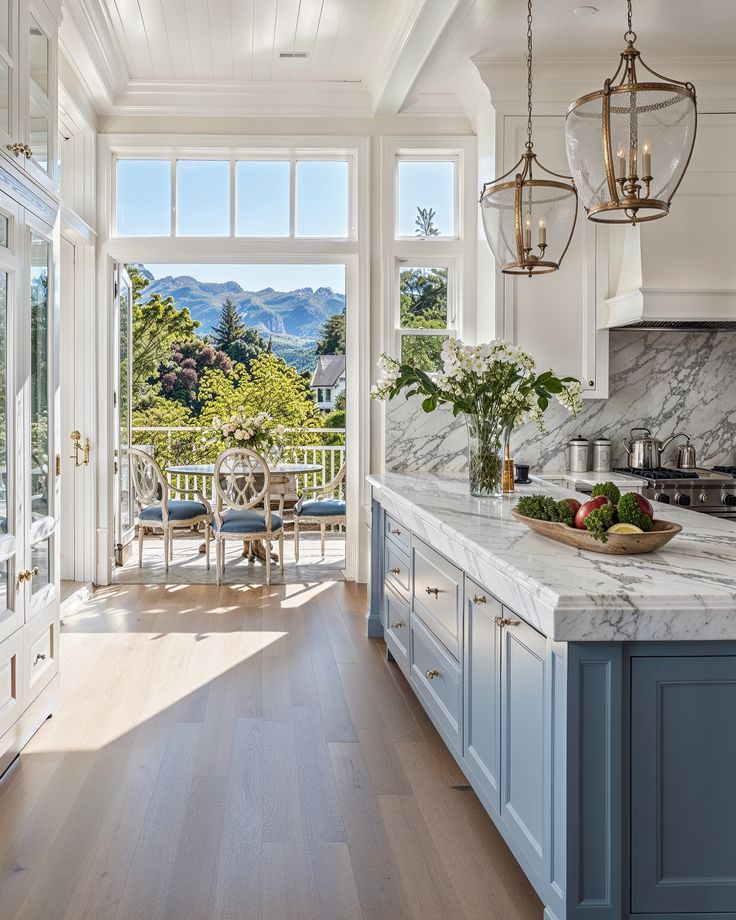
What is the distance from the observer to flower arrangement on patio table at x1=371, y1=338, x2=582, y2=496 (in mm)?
3340

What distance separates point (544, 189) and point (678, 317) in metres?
1.99

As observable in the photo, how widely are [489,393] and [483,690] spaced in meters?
1.39

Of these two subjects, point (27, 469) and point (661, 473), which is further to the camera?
point (661, 473)

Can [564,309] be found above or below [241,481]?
above

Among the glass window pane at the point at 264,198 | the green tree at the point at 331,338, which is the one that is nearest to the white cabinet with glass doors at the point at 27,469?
the glass window pane at the point at 264,198

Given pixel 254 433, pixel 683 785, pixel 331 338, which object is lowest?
pixel 683 785

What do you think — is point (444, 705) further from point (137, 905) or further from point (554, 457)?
point (554, 457)

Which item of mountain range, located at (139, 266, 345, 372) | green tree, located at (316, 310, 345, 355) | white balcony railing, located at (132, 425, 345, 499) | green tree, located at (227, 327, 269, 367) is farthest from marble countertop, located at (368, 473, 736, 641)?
green tree, located at (227, 327, 269, 367)

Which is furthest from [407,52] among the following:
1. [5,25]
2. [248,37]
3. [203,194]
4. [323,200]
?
[5,25]

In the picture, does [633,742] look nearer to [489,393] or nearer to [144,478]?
[489,393]

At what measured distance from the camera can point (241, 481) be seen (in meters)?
6.21

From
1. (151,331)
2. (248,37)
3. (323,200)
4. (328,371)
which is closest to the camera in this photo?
(248,37)

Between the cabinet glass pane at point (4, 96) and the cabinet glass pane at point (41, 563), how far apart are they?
153 centimetres

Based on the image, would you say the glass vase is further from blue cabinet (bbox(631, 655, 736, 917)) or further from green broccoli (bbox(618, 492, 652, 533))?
blue cabinet (bbox(631, 655, 736, 917))
